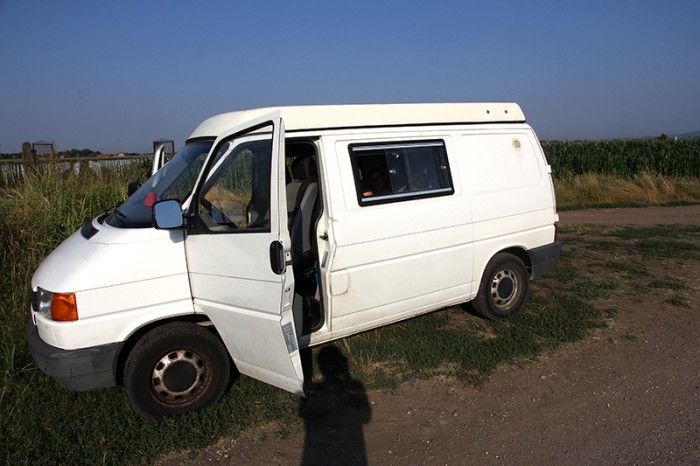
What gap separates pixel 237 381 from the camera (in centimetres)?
464

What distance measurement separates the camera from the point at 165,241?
3.93 m

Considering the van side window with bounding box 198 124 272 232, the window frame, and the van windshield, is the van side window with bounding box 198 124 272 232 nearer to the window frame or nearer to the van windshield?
the window frame

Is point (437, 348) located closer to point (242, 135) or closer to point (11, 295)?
point (242, 135)

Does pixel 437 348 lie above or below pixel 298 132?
below

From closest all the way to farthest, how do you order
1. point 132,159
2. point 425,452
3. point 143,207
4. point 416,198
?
point 425,452, point 143,207, point 416,198, point 132,159

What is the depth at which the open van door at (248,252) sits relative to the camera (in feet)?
11.6

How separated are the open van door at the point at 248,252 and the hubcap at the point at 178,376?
0.29 metres

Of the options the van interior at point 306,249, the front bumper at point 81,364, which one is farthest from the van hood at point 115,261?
the van interior at point 306,249

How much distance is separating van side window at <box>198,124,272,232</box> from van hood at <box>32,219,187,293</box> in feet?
1.04

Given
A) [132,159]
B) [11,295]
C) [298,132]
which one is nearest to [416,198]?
[298,132]

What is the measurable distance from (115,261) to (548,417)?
3.40 meters

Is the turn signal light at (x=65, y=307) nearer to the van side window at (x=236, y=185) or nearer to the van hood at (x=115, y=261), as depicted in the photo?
the van hood at (x=115, y=261)

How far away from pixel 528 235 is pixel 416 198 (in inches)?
68.1

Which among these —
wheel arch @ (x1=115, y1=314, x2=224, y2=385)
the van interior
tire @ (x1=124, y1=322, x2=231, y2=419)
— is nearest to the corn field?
the van interior
